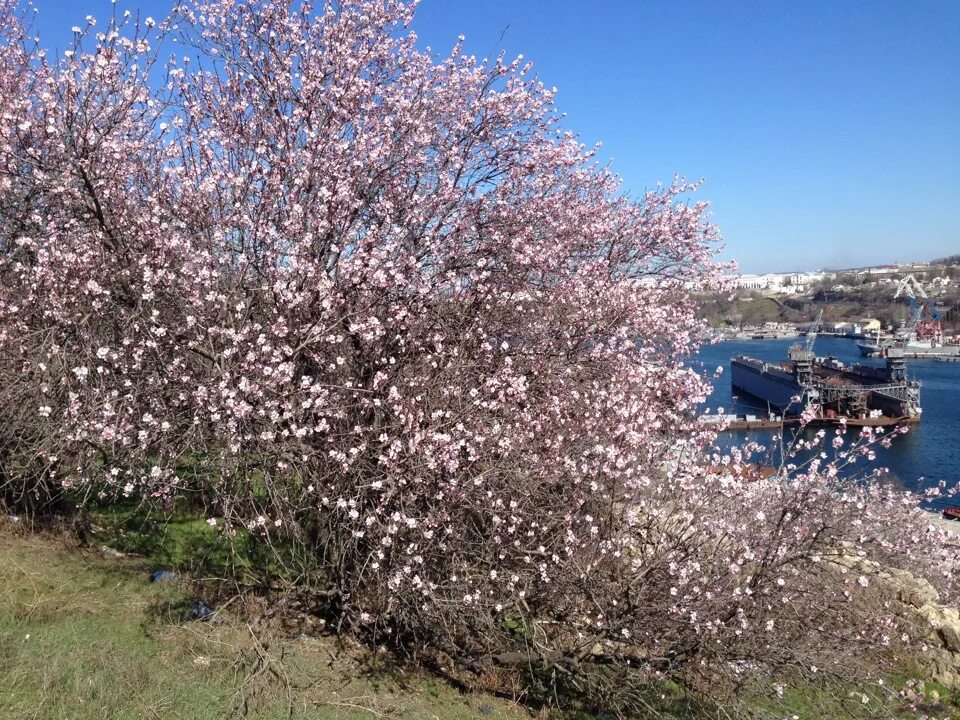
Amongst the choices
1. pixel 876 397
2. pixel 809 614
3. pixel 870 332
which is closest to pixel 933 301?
pixel 870 332

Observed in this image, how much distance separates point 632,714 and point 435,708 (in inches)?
76.8

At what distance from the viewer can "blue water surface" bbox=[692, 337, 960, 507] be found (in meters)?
35.0

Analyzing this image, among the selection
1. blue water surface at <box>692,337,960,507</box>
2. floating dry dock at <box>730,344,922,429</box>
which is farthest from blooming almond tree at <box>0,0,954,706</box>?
floating dry dock at <box>730,344,922,429</box>

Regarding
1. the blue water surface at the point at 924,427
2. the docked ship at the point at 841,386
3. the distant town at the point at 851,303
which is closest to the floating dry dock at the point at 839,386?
the docked ship at the point at 841,386

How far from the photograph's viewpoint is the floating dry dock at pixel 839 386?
4575cm

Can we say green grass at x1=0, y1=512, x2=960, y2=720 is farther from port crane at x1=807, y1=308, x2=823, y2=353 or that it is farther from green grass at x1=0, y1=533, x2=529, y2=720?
port crane at x1=807, y1=308, x2=823, y2=353

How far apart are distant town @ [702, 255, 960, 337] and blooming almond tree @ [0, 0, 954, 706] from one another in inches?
3528

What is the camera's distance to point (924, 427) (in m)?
47.5

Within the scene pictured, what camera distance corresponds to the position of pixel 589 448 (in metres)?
6.30

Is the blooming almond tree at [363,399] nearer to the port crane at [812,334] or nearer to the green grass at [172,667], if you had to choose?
the green grass at [172,667]

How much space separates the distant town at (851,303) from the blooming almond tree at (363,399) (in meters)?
89.6

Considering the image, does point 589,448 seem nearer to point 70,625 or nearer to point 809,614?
point 809,614

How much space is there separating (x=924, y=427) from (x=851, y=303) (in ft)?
268

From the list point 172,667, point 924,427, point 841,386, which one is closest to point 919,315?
point 924,427
